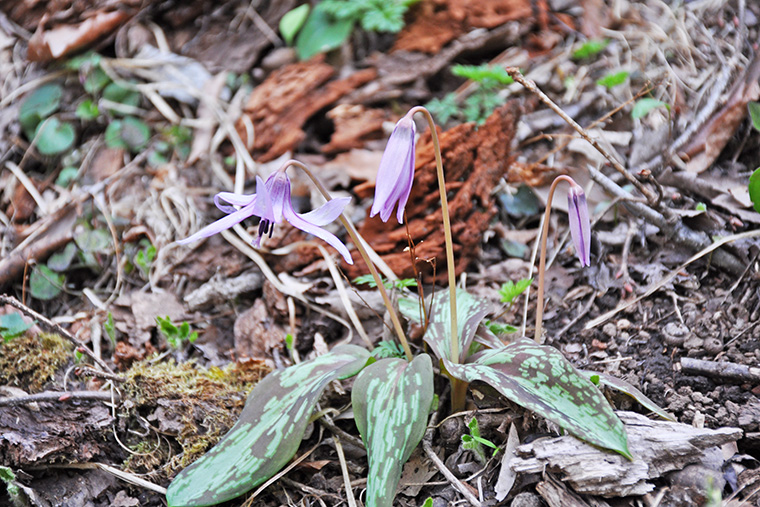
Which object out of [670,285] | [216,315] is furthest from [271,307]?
[670,285]

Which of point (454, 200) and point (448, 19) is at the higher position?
point (448, 19)

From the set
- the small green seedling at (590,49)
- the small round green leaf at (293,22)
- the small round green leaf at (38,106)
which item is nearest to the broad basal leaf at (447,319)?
the small green seedling at (590,49)

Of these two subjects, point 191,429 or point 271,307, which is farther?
point 271,307

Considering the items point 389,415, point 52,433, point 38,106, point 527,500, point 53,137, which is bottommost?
point 527,500

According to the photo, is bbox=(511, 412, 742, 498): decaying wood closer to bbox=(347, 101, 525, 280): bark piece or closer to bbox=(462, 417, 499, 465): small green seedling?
bbox=(462, 417, 499, 465): small green seedling

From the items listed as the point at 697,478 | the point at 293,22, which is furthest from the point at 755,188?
the point at 293,22

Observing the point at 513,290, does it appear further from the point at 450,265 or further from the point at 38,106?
the point at 38,106

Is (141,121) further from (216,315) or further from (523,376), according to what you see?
(523,376)
